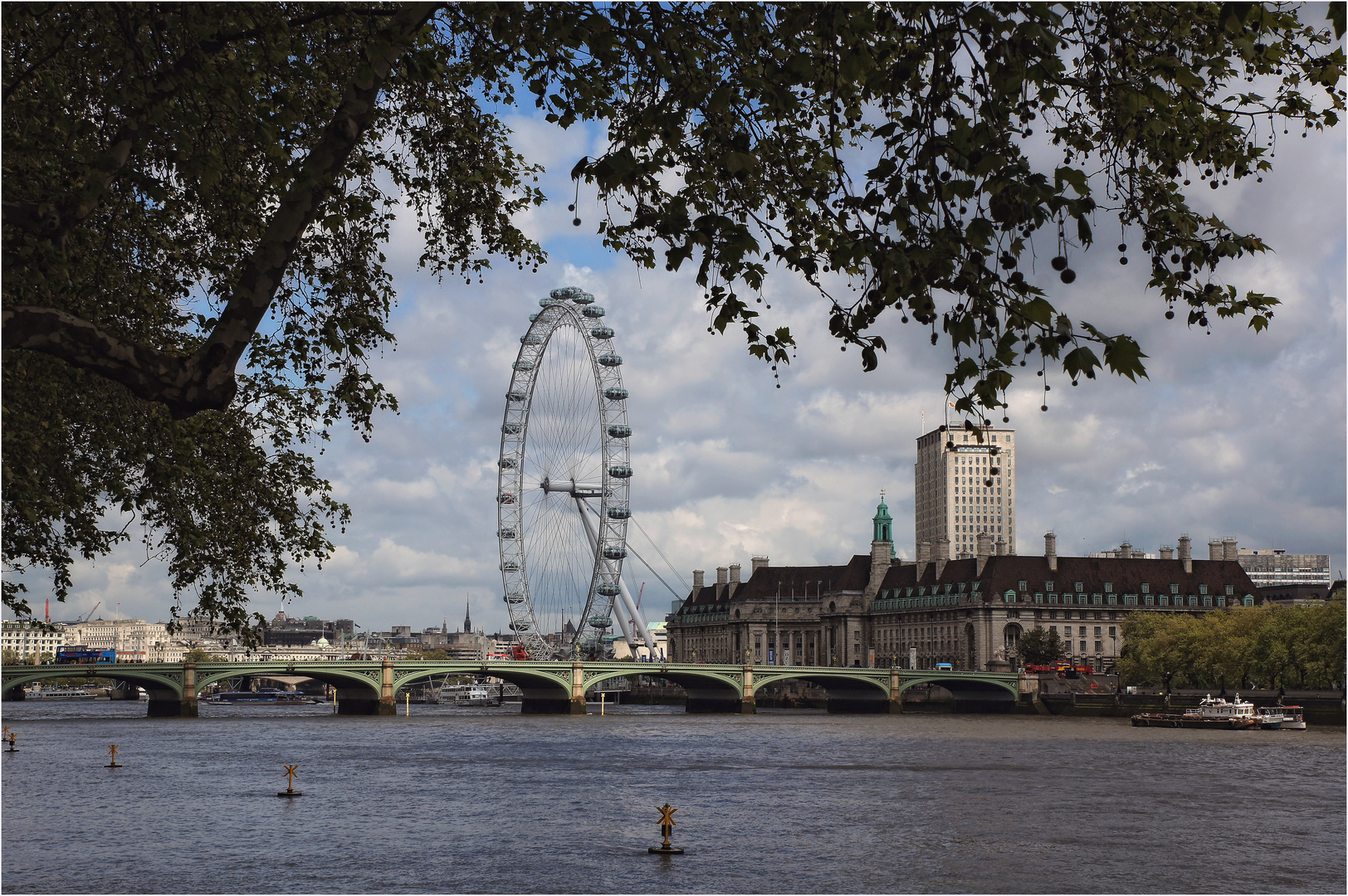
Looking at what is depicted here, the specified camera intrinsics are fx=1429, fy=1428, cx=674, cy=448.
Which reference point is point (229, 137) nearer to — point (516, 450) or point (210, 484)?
point (210, 484)

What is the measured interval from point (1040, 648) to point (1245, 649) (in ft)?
172

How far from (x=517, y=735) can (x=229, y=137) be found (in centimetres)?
7637

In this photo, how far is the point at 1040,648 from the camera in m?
158

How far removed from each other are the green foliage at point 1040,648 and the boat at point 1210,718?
2045 inches

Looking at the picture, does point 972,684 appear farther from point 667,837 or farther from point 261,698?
point 667,837

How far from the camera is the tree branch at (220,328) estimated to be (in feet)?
33.8

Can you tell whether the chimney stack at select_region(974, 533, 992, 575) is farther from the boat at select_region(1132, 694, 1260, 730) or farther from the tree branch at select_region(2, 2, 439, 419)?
the tree branch at select_region(2, 2, 439, 419)

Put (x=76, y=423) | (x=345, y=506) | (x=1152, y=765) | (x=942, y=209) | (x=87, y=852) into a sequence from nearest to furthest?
(x=942, y=209), (x=76, y=423), (x=345, y=506), (x=87, y=852), (x=1152, y=765)

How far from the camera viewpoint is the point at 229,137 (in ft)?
47.7

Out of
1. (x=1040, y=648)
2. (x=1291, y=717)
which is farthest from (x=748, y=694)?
(x=1291, y=717)

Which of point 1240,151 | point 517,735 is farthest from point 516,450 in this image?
point 1240,151

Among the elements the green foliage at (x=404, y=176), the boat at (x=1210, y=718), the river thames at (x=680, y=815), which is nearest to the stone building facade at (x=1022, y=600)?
the boat at (x=1210, y=718)

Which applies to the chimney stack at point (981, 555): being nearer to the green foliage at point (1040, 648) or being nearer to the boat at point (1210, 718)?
the green foliage at point (1040, 648)

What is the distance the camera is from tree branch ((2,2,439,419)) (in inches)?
406
